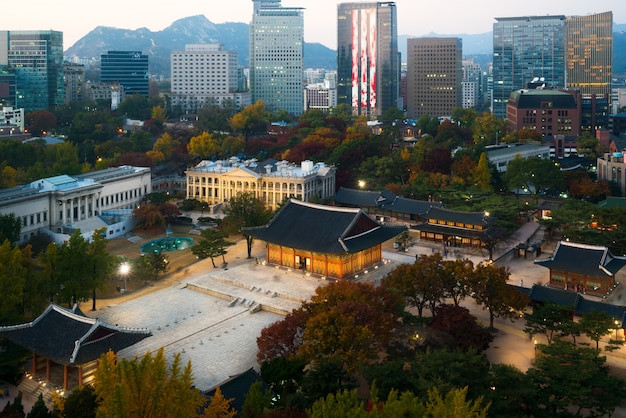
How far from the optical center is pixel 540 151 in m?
80.6

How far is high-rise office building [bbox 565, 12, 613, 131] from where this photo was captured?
514 feet

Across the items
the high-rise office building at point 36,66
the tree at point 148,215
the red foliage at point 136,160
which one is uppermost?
the high-rise office building at point 36,66

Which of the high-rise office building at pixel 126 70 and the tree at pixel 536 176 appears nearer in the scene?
the tree at pixel 536 176

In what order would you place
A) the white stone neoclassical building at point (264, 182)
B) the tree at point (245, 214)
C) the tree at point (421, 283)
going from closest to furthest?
the tree at point (421, 283) < the tree at point (245, 214) < the white stone neoclassical building at point (264, 182)

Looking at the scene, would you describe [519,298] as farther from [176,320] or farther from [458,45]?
[458,45]

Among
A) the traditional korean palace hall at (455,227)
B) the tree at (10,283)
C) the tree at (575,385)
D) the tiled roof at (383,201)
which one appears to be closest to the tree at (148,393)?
the tree at (575,385)

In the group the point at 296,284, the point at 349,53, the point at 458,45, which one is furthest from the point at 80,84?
the point at 296,284

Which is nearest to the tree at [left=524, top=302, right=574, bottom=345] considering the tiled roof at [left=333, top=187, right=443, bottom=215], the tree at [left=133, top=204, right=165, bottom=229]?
the tiled roof at [left=333, top=187, right=443, bottom=215]

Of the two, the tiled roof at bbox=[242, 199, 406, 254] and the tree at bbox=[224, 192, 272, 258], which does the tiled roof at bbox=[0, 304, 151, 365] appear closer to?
the tiled roof at bbox=[242, 199, 406, 254]

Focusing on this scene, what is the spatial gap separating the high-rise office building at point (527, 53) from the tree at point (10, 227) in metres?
128

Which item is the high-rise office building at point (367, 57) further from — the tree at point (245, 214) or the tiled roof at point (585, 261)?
the tiled roof at point (585, 261)

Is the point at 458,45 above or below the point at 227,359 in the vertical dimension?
above

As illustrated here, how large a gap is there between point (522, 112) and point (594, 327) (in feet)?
252

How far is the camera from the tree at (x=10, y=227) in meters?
46.7
